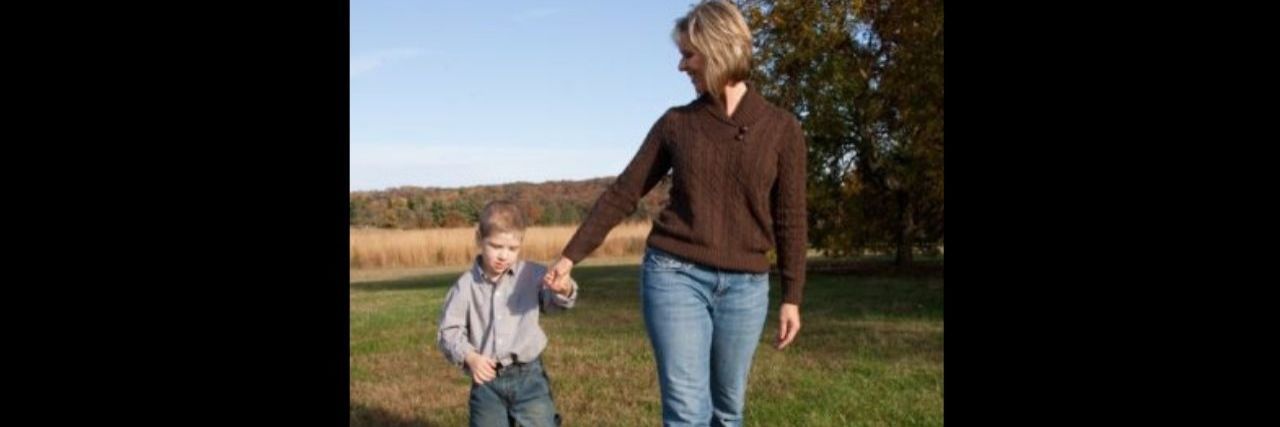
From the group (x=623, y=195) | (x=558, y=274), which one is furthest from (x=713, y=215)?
(x=558, y=274)

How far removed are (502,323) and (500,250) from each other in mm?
297

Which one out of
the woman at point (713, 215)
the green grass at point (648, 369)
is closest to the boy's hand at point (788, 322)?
the woman at point (713, 215)

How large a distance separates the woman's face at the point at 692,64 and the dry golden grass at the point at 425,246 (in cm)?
1665

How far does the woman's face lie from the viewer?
3757 millimetres

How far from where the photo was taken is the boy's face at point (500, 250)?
4.39 meters

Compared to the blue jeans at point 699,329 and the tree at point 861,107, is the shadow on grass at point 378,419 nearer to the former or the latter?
the blue jeans at point 699,329

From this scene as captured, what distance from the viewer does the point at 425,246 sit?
73.7 feet

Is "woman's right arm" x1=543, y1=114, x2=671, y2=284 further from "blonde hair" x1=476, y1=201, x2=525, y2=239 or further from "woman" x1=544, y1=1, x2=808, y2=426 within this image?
"blonde hair" x1=476, y1=201, x2=525, y2=239
